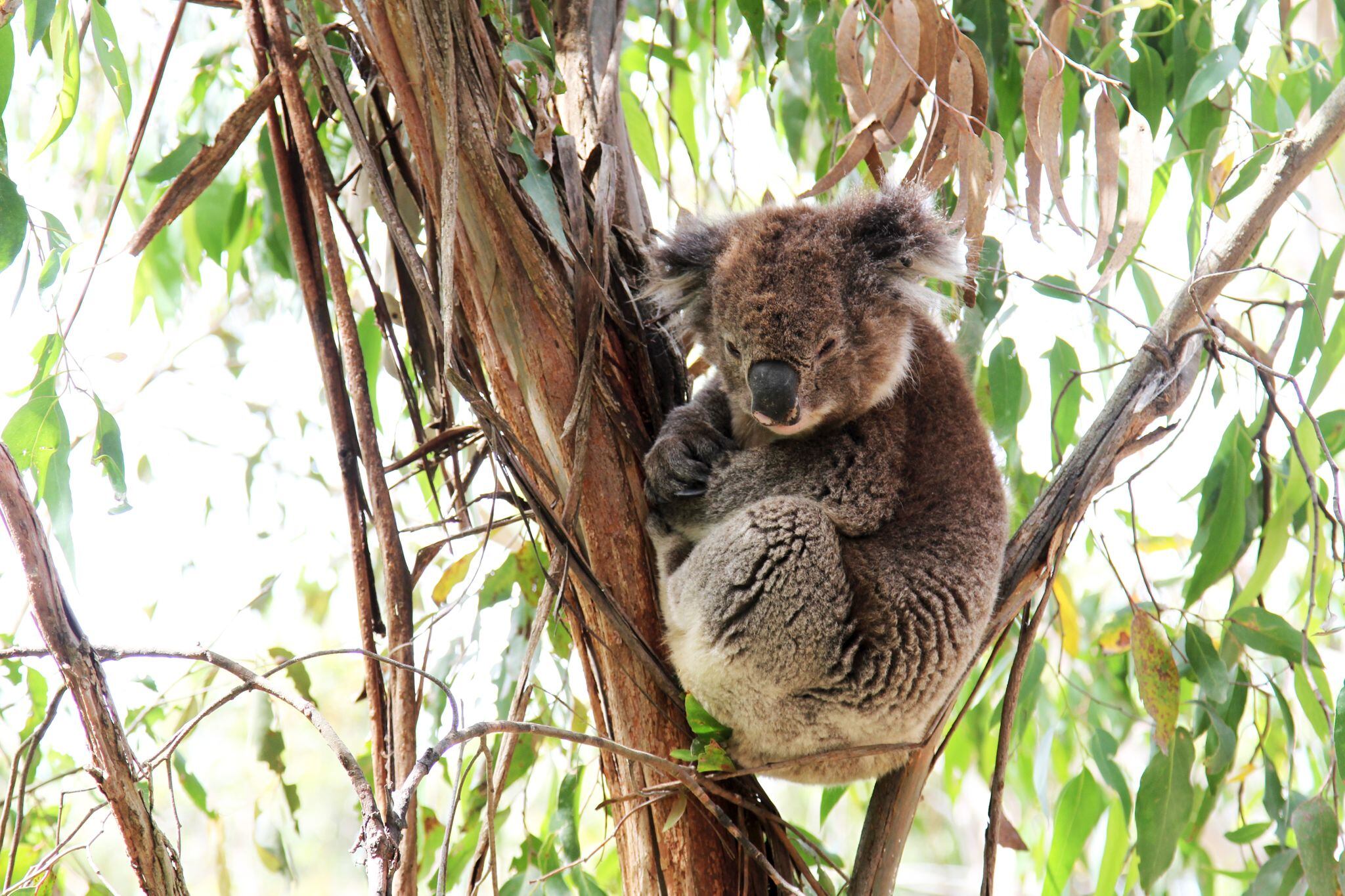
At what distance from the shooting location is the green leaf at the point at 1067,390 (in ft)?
9.41

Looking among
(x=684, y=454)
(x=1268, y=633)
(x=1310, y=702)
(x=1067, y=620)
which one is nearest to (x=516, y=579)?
(x=684, y=454)

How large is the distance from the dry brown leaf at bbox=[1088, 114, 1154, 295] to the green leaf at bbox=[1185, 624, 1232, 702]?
98 centimetres

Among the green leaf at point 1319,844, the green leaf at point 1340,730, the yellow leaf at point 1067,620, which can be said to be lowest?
the green leaf at point 1319,844

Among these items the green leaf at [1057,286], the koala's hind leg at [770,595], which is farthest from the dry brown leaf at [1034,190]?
the koala's hind leg at [770,595]

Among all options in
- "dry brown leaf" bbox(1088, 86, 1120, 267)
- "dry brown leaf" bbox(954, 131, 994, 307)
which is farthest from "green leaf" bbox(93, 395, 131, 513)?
"dry brown leaf" bbox(1088, 86, 1120, 267)

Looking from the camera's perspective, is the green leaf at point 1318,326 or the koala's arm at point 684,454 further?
the green leaf at point 1318,326

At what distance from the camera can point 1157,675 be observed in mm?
2326

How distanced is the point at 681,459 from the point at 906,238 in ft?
2.26

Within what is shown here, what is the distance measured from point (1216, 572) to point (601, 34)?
190cm

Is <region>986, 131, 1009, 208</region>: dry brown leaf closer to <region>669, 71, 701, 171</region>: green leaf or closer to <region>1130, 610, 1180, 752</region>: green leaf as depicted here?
<region>1130, 610, 1180, 752</region>: green leaf

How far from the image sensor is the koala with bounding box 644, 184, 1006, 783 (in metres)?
2.14

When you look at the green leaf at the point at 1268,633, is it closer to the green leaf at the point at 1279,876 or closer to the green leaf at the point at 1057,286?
the green leaf at the point at 1279,876

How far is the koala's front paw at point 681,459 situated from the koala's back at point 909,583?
11.9 inches

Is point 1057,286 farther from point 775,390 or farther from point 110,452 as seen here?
point 110,452
